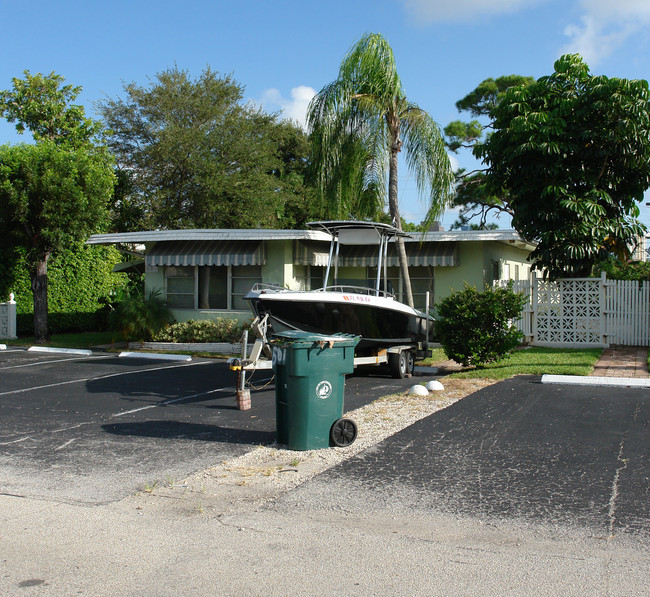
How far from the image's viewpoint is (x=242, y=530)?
5.13m

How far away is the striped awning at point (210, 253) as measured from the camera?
61.9ft

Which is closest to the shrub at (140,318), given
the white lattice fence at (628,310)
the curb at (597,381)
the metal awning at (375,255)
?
A: the metal awning at (375,255)

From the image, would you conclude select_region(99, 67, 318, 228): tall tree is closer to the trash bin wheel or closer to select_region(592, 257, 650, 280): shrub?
select_region(592, 257, 650, 280): shrub

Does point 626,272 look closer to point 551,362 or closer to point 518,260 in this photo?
point 518,260

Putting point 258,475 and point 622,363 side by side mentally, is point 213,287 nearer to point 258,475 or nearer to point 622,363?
point 622,363

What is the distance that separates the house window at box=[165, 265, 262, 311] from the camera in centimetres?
1966

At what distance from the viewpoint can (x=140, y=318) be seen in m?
18.8

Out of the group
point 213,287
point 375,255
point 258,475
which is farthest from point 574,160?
point 258,475

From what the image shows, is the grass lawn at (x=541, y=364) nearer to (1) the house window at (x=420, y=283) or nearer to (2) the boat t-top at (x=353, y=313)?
(2) the boat t-top at (x=353, y=313)

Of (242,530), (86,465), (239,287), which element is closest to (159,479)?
(86,465)

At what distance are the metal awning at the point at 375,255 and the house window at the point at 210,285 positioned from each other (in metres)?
1.48

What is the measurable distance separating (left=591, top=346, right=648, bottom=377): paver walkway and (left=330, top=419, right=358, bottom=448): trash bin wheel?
6787mm

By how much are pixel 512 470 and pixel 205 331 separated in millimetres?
13268

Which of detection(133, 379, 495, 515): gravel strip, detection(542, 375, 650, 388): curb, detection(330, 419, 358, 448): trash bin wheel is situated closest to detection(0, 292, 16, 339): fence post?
detection(133, 379, 495, 515): gravel strip
